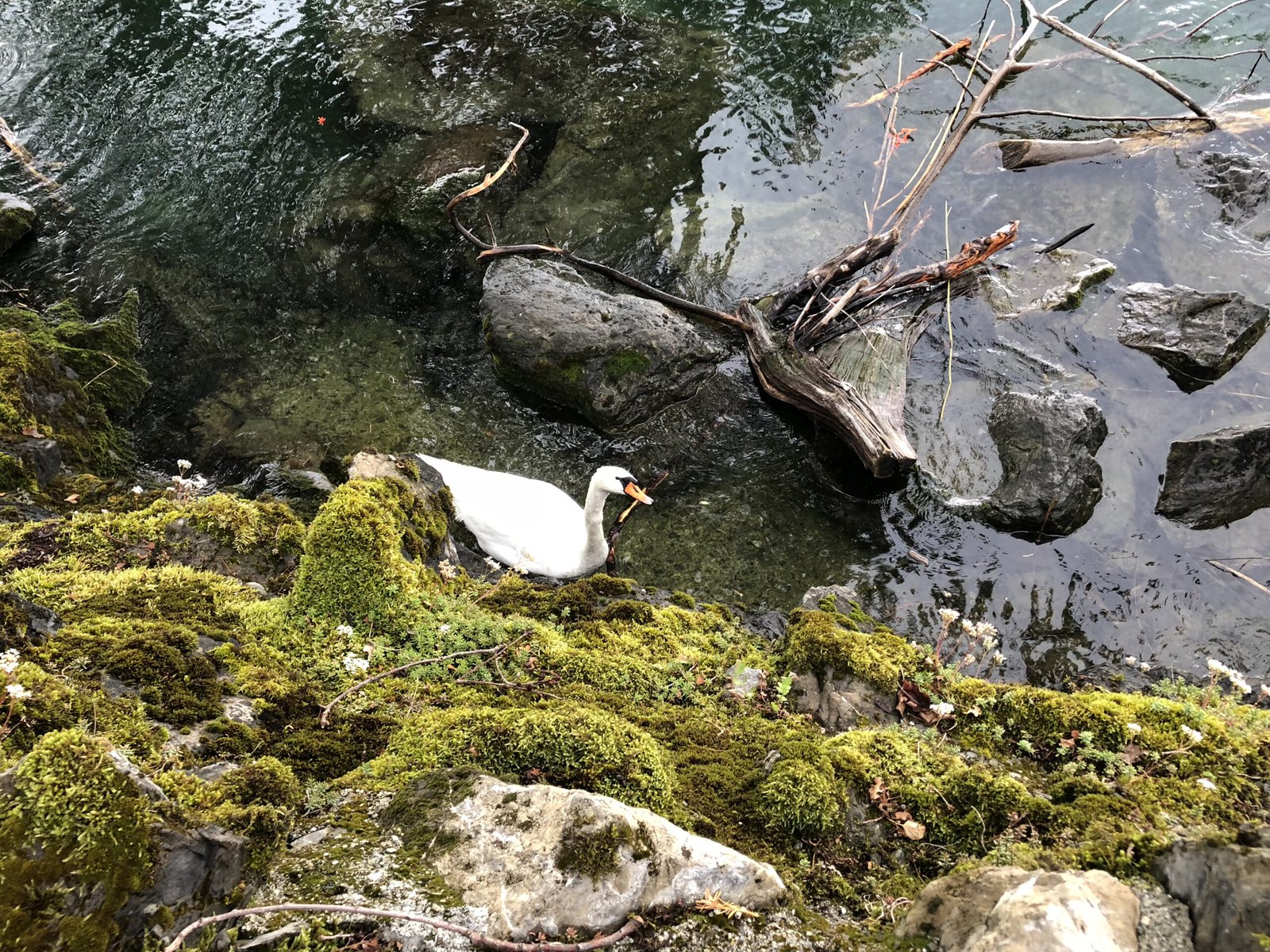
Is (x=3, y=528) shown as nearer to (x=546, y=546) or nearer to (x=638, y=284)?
(x=546, y=546)

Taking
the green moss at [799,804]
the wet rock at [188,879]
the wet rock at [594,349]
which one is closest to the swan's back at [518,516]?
the wet rock at [594,349]

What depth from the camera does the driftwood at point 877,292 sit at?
282 inches

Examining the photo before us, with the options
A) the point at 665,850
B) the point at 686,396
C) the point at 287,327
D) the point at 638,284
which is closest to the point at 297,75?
the point at 287,327

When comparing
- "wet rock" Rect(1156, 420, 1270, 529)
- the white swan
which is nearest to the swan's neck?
the white swan

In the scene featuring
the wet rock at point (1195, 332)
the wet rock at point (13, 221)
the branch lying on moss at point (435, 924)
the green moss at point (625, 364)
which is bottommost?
the green moss at point (625, 364)

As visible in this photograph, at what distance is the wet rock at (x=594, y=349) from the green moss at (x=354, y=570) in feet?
12.4

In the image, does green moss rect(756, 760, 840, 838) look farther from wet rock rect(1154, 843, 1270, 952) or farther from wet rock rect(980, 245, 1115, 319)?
wet rock rect(980, 245, 1115, 319)

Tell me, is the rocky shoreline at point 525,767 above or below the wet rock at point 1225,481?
above

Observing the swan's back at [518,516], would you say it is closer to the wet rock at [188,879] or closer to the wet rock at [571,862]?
the wet rock at [571,862]

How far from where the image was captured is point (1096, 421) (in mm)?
Answer: 6969

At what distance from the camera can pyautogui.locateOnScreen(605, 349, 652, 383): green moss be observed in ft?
25.3

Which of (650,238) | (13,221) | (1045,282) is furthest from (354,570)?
(13,221)

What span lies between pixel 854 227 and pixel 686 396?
10.4 ft

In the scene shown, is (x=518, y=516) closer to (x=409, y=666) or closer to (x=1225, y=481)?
(x=409, y=666)
